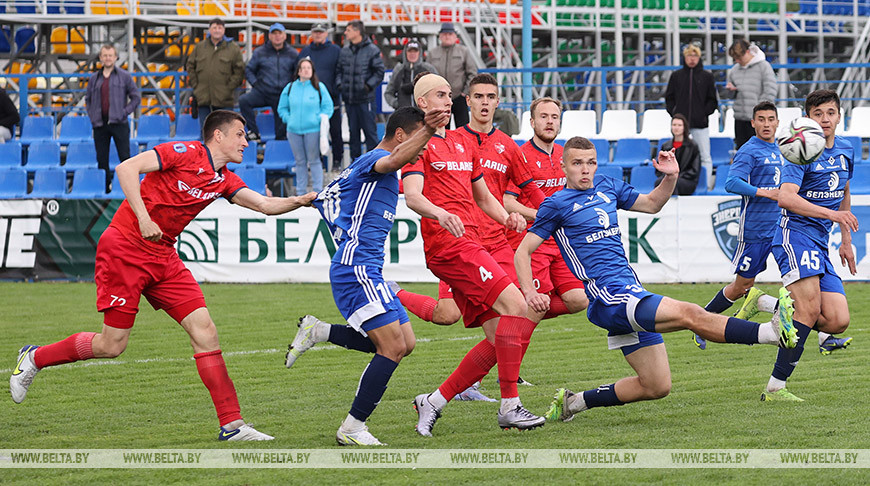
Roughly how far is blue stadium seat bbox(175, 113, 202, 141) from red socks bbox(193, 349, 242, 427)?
12949 mm

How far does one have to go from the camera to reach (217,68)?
17484 mm

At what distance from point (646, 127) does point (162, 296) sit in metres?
13.7

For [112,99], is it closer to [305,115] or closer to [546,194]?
[305,115]

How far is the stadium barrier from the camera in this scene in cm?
1514

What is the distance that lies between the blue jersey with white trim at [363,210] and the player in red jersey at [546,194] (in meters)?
1.76

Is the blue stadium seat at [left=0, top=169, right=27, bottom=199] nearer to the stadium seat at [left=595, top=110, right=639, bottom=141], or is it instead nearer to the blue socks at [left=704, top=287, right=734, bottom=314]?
the stadium seat at [left=595, top=110, right=639, bottom=141]

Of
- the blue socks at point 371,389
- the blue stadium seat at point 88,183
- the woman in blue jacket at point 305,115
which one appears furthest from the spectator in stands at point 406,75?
the blue socks at point 371,389

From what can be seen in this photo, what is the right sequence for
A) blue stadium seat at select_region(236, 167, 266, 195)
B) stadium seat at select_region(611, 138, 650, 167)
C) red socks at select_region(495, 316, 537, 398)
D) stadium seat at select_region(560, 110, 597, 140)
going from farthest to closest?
1. stadium seat at select_region(560, 110, 597, 140)
2. stadium seat at select_region(611, 138, 650, 167)
3. blue stadium seat at select_region(236, 167, 266, 195)
4. red socks at select_region(495, 316, 537, 398)

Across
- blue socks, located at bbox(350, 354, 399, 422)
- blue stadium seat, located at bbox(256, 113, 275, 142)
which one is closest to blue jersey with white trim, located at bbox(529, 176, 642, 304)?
blue socks, located at bbox(350, 354, 399, 422)

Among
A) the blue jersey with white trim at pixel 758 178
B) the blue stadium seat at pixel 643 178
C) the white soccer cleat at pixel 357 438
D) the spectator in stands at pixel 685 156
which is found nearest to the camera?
the white soccer cleat at pixel 357 438

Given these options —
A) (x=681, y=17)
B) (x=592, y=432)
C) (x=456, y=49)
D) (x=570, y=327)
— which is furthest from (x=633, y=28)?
(x=592, y=432)

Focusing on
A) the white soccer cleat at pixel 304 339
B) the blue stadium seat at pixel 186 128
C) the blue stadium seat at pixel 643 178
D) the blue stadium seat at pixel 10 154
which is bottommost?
the white soccer cleat at pixel 304 339

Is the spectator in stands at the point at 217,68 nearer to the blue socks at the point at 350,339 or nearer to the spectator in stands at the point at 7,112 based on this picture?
the spectator in stands at the point at 7,112

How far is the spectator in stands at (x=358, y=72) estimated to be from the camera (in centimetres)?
1667
